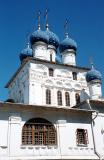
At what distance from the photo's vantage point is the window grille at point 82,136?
15338 millimetres

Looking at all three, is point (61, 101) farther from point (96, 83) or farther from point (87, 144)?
point (87, 144)

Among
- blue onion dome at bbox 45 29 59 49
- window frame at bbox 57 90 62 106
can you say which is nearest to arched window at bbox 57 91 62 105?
window frame at bbox 57 90 62 106

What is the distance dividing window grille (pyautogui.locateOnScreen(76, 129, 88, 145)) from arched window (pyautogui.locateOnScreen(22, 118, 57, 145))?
55.6 inches

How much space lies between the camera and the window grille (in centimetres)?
1534

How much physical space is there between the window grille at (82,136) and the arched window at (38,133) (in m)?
1.41

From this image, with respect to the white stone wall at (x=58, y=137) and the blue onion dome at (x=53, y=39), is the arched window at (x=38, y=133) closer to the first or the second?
the white stone wall at (x=58, y=137)

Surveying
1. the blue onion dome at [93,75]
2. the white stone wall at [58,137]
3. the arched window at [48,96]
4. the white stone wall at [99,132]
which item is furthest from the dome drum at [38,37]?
the white stone wall at [58,137]

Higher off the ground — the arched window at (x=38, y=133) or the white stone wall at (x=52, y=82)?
the white stone wall at (x=52, y=82)

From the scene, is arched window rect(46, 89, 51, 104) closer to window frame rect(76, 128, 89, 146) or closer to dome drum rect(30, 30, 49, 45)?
dome drum rect(30, 30, 49, 45)

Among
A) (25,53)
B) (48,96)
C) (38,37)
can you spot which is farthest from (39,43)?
(48,96)

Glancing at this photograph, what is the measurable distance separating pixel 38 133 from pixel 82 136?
8.79 feet

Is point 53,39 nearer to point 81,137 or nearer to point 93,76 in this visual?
point 93,76

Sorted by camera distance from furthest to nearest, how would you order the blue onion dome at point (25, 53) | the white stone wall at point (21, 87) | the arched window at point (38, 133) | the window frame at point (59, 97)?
the blue onion dome at point (25, 53) → the window frame at point (59, 97) → the white stone wall at point (21, 87) → the arched window at point (38, 133)

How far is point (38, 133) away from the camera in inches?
572
